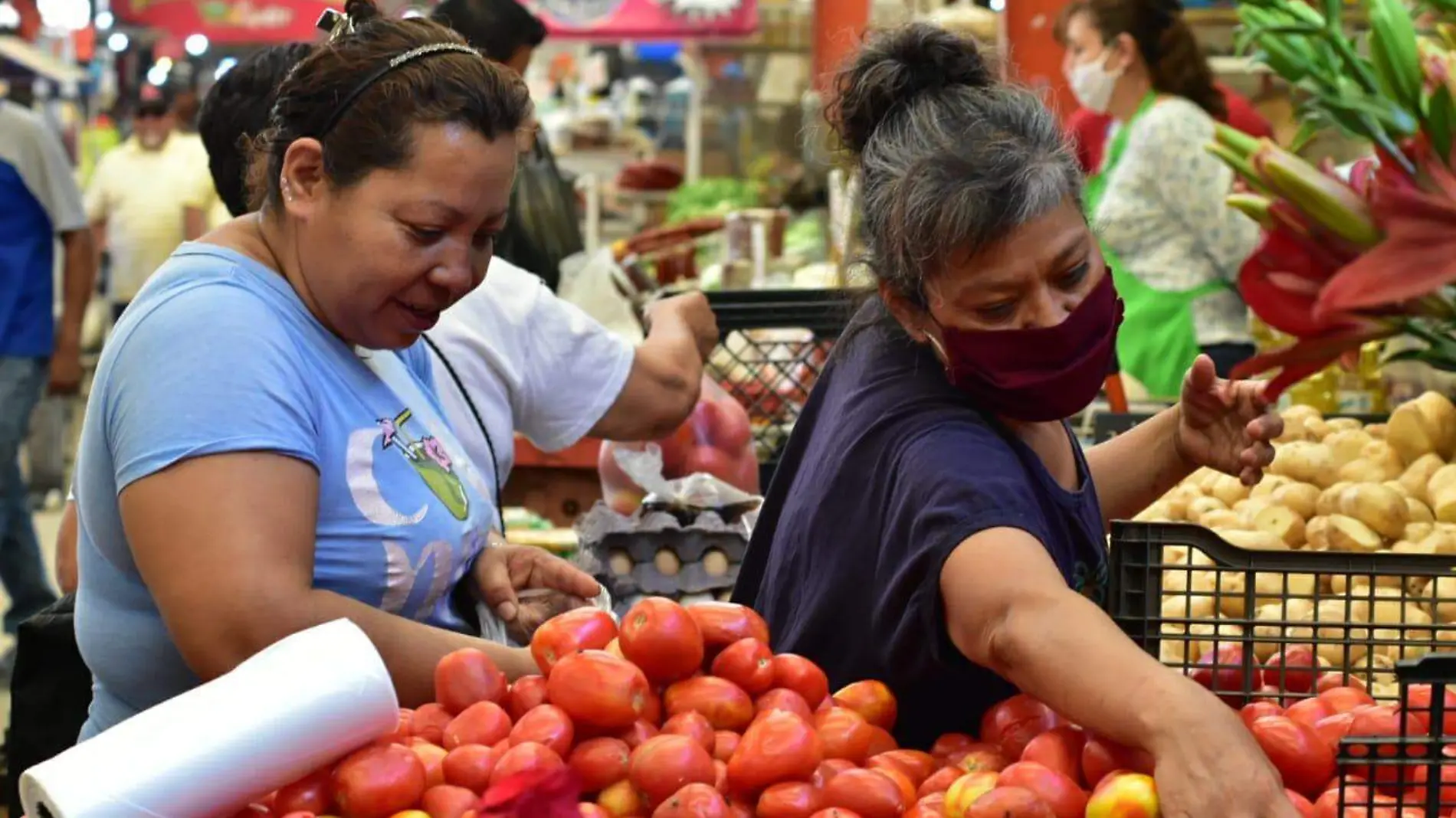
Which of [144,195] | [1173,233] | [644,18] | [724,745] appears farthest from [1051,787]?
[644,18]

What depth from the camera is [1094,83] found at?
18.9ft

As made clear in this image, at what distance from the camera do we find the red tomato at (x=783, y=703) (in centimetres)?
175

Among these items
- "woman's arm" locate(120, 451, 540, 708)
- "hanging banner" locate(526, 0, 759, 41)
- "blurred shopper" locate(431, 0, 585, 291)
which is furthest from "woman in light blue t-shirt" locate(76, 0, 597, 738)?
"hanging banner" locate(526, 0, 759, 41)

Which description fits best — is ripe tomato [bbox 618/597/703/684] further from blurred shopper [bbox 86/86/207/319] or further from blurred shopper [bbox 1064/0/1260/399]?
blurred shopper [bbox 86/86/207/319]

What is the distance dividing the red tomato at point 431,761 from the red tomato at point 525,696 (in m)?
0.10

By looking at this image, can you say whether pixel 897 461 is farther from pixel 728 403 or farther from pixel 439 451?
pixel 728 403

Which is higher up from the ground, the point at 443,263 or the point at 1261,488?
the point at 443,263

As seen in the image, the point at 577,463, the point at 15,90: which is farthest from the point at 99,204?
the point at 577,463

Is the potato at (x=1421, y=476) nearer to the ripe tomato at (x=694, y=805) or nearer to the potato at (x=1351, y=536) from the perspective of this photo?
the potato at (x=1351, y=536)

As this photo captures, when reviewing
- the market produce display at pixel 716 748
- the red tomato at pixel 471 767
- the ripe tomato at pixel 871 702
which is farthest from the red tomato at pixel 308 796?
the ripe tomato at pixel 871 702

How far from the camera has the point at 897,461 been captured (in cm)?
194

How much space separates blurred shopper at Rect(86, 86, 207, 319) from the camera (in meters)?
9.36

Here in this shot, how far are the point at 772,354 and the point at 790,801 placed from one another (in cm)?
253

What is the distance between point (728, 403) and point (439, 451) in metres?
1.39
